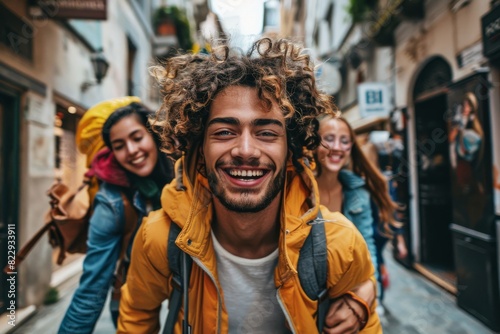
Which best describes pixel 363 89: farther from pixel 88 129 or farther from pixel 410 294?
pixel 88 129

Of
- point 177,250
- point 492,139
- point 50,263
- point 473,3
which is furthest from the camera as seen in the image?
point 50,263

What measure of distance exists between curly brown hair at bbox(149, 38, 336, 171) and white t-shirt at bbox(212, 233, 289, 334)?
1.85 feet

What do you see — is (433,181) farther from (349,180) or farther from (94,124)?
(94,124)

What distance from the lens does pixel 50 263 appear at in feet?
15.4

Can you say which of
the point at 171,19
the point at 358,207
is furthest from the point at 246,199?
the point at 171,19

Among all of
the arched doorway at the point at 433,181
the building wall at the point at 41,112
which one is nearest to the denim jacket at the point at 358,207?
the building wall at the point at 41,112

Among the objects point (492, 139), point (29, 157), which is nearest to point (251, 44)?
point (492, 139)

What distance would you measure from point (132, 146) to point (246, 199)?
3.83 feet

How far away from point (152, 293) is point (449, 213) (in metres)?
5.64

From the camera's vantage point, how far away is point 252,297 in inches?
65.4

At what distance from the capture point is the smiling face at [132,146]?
235 cm

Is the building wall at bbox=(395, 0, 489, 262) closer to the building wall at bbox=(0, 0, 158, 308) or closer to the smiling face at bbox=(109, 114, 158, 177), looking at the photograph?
the smiling face at bbox=(109, 114, 158, 177)

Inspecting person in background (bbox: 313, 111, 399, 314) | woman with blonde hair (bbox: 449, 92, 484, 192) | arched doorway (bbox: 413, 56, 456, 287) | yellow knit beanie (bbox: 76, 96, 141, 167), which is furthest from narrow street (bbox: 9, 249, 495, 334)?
yellow knit beanie (bbox: 76, 96, 141, 167)

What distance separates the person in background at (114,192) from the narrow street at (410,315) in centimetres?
222
